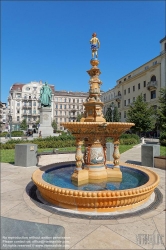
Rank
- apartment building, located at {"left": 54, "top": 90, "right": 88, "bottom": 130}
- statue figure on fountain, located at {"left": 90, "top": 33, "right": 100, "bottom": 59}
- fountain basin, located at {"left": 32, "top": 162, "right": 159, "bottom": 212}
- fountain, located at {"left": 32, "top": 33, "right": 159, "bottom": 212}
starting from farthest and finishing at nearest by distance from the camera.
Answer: apartment building, located at {"left": 54, "top": 90, "right": 88, "bottom": 130}
statue figure on fountain, located at {"left": 90, "top": 33, "right": 100, "bottom": 59}
fountain, located at {"left": 32, "top": 33, "right": 159, "bottom": 212}
fountain basin, located at {"left": 32, "top": 162, "right": 159, "bottom": 212}

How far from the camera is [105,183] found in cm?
622

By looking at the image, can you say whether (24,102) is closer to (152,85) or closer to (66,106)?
(66,106)

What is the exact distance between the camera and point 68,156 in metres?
14.1

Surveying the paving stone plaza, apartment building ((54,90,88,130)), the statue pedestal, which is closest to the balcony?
the statue pedestal

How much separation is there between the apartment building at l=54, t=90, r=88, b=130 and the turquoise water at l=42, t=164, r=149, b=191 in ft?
259

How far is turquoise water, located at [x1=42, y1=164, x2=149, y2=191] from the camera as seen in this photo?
579cm

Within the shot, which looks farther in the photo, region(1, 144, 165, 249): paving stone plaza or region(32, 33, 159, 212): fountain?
region(32, 33, 159, 212): fountain

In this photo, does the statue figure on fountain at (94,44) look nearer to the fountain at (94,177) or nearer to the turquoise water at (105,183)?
the fountain at (94,177)

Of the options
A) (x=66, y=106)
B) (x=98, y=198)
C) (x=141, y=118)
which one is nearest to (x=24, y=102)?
(x=66, y=106)

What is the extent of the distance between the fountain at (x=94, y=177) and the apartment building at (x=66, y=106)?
261ft

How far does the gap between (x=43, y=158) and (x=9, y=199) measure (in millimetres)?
7255

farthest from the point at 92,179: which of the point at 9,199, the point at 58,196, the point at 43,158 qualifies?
the point at 43,158

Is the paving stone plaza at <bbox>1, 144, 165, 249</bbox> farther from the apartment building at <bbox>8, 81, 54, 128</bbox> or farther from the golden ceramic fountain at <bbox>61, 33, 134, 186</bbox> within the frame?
the apartment building at <bbox>8, 81, 54, 128</bbox>

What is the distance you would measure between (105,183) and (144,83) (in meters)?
45.5
